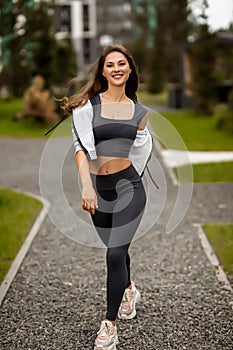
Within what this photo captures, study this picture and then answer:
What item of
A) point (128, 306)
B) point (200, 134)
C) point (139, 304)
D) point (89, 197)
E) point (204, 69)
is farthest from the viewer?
point (204, 69)

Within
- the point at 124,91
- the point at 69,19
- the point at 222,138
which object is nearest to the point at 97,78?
the point at 124,91

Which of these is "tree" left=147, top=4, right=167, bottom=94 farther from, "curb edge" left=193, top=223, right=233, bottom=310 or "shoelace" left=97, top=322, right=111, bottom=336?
"shoelace" left=97, top=322, right=111, bottom=336

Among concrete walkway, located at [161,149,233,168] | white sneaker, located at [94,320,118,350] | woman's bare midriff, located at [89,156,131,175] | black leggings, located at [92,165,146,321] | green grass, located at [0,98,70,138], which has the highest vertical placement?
woman's bare midriff, located at [89,156,131,175]

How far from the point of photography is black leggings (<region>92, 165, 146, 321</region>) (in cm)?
360

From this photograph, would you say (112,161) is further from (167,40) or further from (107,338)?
(167,40)

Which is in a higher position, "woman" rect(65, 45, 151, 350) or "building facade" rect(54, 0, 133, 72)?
"woman" rect(65, 45, 151, 350)

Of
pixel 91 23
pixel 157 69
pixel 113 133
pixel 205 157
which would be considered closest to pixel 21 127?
pixel 205 157

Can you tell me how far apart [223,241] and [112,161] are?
292 cm

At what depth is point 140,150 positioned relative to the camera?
12.4ft

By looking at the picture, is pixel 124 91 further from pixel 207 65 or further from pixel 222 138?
pixel 207 65

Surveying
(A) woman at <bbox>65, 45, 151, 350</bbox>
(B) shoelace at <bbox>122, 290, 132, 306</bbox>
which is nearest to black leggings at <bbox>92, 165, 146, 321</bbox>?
(A) woman at <bbox>65, 45, 151, 350</bbox>

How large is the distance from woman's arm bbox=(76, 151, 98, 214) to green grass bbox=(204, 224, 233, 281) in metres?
2.03

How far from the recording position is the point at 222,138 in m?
16.5

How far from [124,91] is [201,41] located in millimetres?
18399
